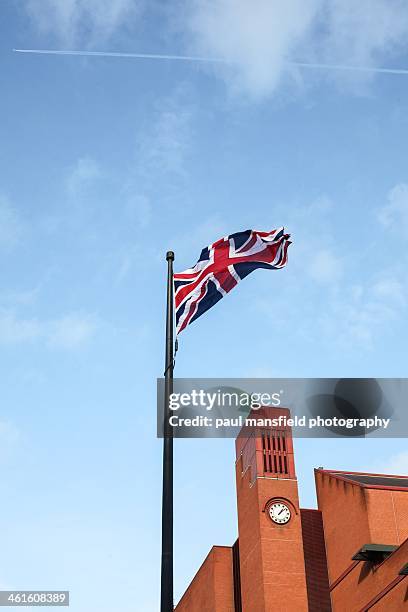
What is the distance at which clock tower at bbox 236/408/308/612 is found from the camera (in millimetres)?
40188

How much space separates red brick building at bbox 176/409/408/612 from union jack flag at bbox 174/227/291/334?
2101 centimetres

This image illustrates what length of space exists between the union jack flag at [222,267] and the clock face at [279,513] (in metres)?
27.0

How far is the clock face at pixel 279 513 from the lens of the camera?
42344 millimetres

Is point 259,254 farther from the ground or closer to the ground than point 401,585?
farther from the ground

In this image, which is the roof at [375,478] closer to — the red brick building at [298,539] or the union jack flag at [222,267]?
the red brick building at [298,539]

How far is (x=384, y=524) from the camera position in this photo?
38312 millimetres

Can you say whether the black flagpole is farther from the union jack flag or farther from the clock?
the clock

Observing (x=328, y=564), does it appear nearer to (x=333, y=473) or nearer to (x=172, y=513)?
(x=333, y=473)

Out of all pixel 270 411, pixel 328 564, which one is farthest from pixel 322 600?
pixel 270 411

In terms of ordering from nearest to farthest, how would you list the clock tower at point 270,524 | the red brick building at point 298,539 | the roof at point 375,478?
the red brick building at point 298,539
the clock tower at point 270,524
the roof at point 375,478

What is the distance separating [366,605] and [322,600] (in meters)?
7.07

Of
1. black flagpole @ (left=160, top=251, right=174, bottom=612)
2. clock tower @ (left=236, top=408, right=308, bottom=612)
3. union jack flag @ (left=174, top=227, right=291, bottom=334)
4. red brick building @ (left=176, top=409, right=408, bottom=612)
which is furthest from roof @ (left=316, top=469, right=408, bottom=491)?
black flagpole @ (left=160, top=251, right=174, bottom=612)

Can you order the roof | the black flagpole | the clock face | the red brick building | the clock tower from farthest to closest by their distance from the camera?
the roof < the clock face < the clock tower < the red brick building < the black flagpole

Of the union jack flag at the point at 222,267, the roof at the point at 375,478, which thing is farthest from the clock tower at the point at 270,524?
→ the union jack flag at the point at 222,267
